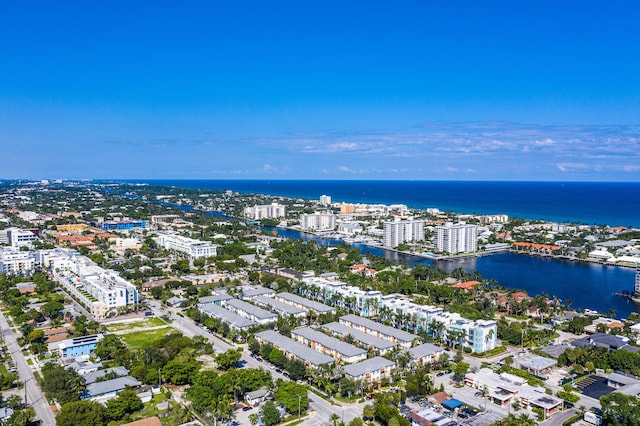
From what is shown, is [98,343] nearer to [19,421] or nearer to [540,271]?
[19,421]

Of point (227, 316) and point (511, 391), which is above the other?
point (227, 316)

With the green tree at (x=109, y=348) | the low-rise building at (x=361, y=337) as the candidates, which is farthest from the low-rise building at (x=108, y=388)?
the low-rise building at (x=361, y=337)

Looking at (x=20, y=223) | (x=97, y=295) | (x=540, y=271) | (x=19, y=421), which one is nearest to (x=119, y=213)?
(x=20, y=223)

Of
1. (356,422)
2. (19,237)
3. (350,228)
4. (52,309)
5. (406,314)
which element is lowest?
(356,422)

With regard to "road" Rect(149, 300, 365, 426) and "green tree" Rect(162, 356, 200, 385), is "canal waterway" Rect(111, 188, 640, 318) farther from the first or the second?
"green tree" Rect(162, 356, 200, 385)

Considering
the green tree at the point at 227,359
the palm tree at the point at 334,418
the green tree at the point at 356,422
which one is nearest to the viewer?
the green tree at the point at 356,422

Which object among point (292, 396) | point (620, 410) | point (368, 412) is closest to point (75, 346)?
point (292, 396)

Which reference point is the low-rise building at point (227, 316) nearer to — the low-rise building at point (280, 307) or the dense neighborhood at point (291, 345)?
the dense neighborhood at point (291, 345)

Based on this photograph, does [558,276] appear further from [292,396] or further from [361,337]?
[292,396]

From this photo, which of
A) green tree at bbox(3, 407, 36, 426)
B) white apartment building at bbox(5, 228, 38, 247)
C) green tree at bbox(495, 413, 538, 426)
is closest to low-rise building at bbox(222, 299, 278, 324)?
green tree at bbox(3, 407, 36, 426)
